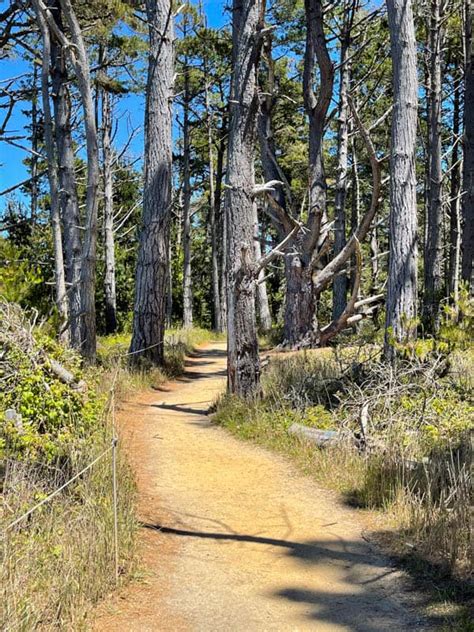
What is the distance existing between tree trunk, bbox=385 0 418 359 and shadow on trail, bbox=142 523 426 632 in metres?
4.51

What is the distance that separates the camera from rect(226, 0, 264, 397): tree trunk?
8.99 meters

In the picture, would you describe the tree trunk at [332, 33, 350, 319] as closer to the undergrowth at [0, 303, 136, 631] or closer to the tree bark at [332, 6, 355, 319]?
the tree bark at [332, 6, 355, 319]

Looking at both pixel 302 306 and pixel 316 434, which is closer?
pixel 316 434

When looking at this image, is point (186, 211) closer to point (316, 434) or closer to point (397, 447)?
point (316, 434)

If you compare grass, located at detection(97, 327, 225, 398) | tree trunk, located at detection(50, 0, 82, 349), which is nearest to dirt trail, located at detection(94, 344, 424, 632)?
grass, located at detection(97, 327, 225, 398)

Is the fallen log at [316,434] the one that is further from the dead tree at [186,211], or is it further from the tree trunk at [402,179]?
the dead tree at [186,211]

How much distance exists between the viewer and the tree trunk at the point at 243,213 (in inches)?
354

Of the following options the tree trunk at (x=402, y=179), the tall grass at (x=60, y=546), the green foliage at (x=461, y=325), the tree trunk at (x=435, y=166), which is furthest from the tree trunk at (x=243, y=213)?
the tree trunk at (x=435, y=166)

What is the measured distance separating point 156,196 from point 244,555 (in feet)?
30.5

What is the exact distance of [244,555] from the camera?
469 centimetres

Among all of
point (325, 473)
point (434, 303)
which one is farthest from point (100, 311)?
point (325, 473)

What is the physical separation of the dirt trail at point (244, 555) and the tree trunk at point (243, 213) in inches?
66.2

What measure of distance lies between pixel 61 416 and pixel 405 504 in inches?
122

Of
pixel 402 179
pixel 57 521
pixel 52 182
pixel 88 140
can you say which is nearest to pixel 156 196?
pixel 52 182
